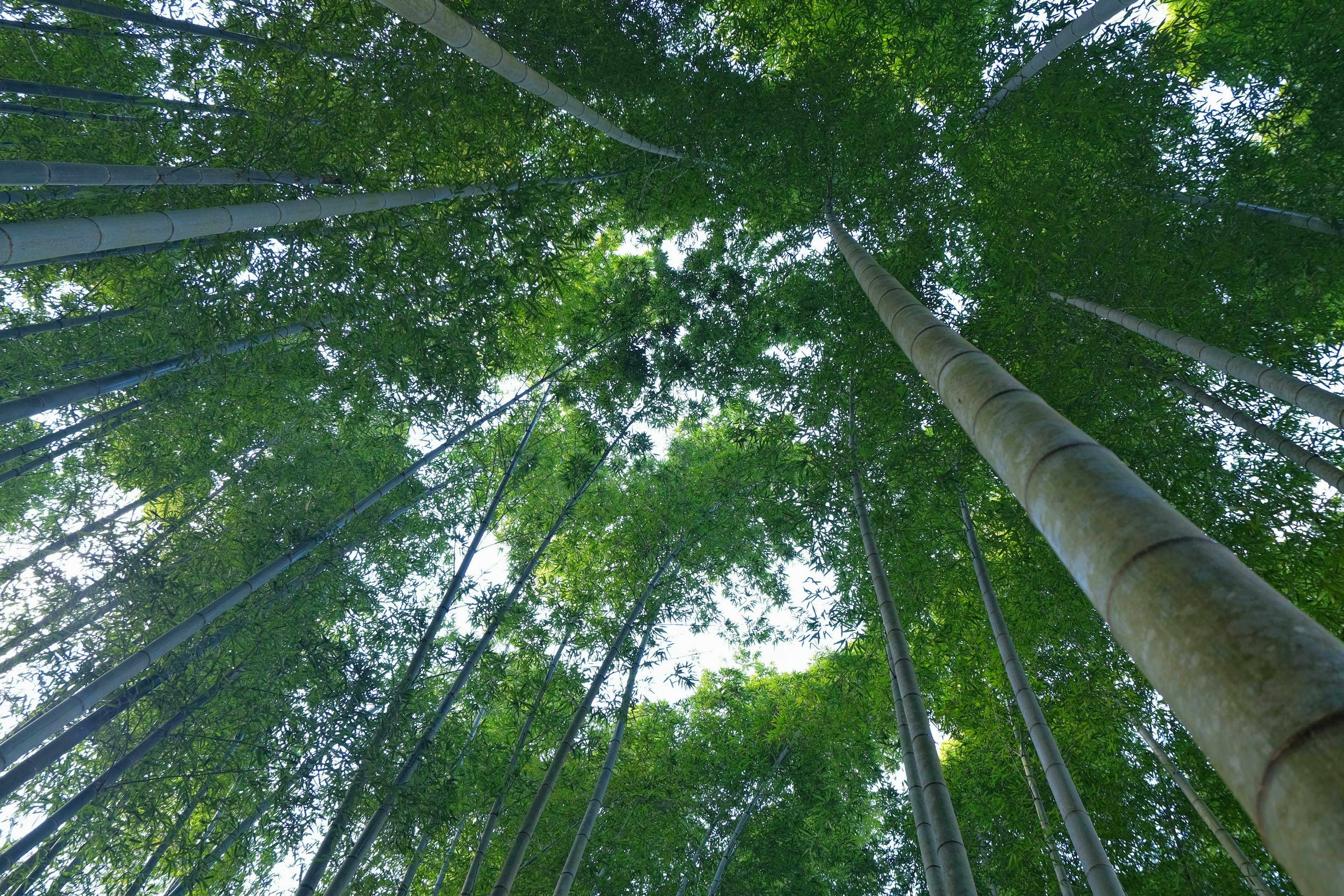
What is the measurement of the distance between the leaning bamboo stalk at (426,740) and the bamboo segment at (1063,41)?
4791 mm

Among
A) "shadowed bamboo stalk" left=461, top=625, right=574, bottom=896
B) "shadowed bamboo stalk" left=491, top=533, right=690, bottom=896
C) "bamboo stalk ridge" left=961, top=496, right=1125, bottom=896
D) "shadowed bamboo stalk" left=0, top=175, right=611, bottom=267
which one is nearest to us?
"shadowed bamboo stalk" left=0, top=175, right=611, bottom=267

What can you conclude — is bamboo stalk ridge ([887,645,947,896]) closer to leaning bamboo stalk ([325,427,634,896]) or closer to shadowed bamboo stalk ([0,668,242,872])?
leaning bamboo stalk ([325,427,634,896])

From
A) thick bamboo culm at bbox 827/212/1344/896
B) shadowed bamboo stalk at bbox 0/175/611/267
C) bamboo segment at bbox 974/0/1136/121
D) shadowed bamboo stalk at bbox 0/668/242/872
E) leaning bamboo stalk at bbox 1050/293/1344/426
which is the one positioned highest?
bamboo segment at bbox 974/0/1136/121

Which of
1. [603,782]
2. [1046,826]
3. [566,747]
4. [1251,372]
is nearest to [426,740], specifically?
[566,747]

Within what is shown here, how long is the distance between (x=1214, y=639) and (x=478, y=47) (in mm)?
3487

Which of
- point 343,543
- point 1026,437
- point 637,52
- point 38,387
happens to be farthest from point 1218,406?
point 38,387

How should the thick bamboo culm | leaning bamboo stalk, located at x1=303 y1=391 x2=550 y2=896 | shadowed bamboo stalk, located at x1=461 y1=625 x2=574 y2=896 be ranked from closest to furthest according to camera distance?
the thick bamboo culm < leaning bamboo stalk, located at x1=303 y1=391 x2=550 y2=896 < shadowed bamboo stalk, located at x1=461 y1=625 x2=574 y2=896

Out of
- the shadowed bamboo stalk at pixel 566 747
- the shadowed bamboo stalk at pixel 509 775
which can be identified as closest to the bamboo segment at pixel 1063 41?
the shadowed bamboo stalk at pixel 566 747

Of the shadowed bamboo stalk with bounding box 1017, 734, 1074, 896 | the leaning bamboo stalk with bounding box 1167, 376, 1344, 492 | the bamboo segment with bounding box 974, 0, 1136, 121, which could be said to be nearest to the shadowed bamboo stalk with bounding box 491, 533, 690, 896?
the shadowed bamboo stalk with bounding box 1017, 734, 1074, 896

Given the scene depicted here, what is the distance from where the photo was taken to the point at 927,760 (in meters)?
3.08

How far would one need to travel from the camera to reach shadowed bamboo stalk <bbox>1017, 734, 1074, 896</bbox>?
4.93 m

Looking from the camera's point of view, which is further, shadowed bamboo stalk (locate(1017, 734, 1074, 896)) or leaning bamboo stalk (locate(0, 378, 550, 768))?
shadowed bamboo stalk (locate(1017, 734, 1074, 896))

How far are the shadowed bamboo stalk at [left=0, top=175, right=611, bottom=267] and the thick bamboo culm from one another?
3.26 metres

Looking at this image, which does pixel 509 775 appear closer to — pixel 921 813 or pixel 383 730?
pixel 383 730
